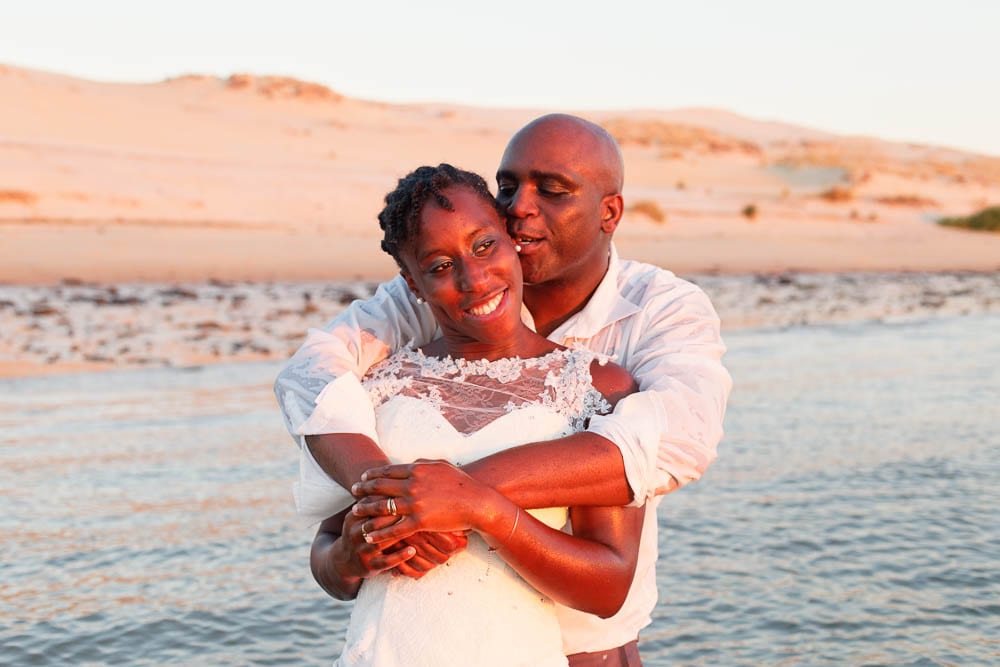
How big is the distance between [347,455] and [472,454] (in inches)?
10.7

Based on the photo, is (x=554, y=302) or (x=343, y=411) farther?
(x=554, y=302)

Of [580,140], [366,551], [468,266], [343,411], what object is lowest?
[366,551]

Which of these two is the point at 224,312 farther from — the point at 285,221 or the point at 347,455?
the point at 347,455

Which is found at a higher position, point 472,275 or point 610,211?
point 610,211

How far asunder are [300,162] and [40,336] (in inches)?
741

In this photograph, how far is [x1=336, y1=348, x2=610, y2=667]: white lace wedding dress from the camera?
8.38 ft

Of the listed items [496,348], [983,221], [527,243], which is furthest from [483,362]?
[983,221]

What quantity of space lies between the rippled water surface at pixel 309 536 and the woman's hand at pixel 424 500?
312cm

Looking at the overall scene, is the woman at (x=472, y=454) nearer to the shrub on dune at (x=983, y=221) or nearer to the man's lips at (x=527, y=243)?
the man's lips at (x=527, y=243)

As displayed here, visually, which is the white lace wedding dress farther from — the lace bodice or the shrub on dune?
the shrub on dune

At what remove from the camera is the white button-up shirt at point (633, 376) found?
270 cm

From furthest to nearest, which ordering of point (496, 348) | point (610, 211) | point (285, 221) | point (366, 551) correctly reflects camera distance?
point (285, 221), point (610, 211), point (496, 348), point (366, 551)

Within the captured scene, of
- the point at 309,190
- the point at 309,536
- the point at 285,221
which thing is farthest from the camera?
the point at 309,190

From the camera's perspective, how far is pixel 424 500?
7.79 ft
